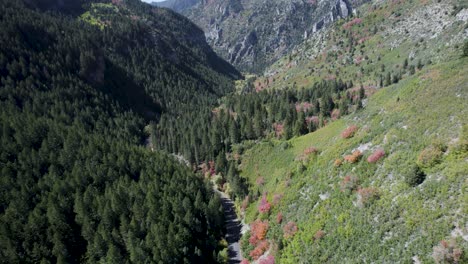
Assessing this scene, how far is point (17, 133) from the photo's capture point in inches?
3797

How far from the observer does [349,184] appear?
159ft

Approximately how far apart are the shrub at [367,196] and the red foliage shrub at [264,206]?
22.3 m

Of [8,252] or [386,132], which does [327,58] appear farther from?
[8,252]

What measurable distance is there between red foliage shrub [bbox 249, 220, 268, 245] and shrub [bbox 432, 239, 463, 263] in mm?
32333

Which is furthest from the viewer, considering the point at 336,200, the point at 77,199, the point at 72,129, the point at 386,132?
the point at 72,129

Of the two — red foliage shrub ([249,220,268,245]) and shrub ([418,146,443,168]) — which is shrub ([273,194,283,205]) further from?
shrub ([418,146,443,168])

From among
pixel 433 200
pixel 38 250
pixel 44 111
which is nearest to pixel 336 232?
pixel 433 200

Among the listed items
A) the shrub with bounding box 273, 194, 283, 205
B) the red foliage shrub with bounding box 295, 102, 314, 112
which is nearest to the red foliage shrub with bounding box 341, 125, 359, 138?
the shrub with bounding box 273, 194, 283, 205

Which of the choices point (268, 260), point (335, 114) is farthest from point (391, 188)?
point (335, 114)

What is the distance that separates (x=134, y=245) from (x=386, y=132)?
53.7 meters

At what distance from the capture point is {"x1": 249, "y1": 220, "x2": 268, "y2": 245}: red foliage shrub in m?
58.6

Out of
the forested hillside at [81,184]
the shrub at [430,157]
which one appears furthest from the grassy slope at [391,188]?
the forested hillside at [81,184]

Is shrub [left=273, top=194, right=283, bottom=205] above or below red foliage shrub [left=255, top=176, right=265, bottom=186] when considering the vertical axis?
below

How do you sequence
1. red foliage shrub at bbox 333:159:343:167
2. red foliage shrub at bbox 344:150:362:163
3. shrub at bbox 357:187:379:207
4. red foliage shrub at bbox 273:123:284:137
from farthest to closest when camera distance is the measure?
red foliage shrub at bbox 273:123:284:137, red foliage shrub at bbox 333:159:343:167, red foliage shrub at bbox 344:150:362:163, shrub at bbox 357:187:379:207
